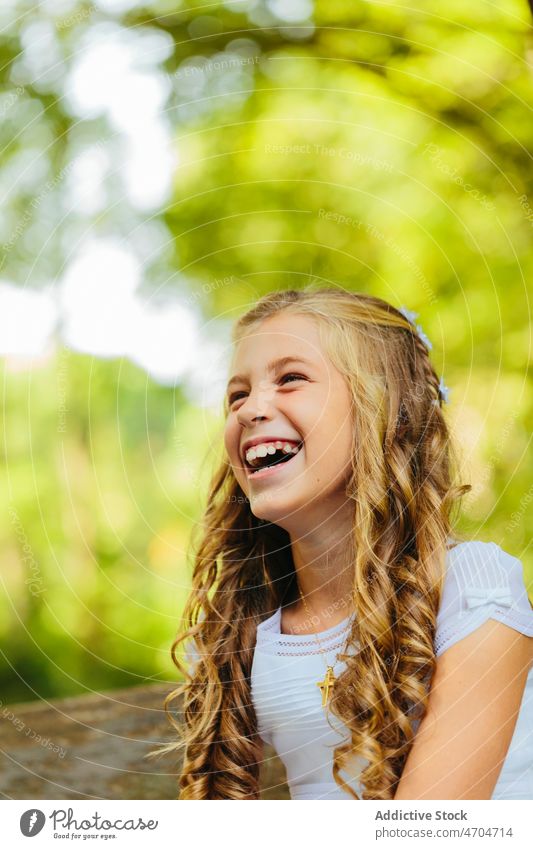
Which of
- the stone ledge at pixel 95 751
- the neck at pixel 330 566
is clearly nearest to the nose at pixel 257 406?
the neck at pixel 330 566

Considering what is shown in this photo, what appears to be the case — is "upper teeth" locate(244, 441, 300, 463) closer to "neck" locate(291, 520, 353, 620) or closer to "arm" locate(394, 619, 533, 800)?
"neck" locate(291, 520, 353, 620)

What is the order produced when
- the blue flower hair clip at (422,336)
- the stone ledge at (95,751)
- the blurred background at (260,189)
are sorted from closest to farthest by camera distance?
1. the blue flower hair clip at (422,336)
2. the stone ledge at (95,751)
3. the blurred background at (260,189)

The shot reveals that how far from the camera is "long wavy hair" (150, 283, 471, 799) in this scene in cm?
105

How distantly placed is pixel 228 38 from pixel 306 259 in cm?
44

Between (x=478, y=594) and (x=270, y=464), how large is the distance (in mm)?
311

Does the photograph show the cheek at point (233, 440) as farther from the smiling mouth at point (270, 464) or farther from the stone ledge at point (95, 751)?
the stone ledge at point (95, 751)

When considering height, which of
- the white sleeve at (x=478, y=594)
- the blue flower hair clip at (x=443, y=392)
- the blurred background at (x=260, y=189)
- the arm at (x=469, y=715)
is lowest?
the arm at (x=469, y=715)

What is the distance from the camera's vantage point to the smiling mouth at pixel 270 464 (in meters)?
1.11

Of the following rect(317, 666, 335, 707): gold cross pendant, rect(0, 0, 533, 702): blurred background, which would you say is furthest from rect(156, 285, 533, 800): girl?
rect(0, 0, 533, 702): blurred background

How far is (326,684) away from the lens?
42.9 inches

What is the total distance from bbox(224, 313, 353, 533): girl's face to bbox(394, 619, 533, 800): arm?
0.26 metres

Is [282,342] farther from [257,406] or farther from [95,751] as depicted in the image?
[95,751]

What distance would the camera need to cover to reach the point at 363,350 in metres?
1.16
